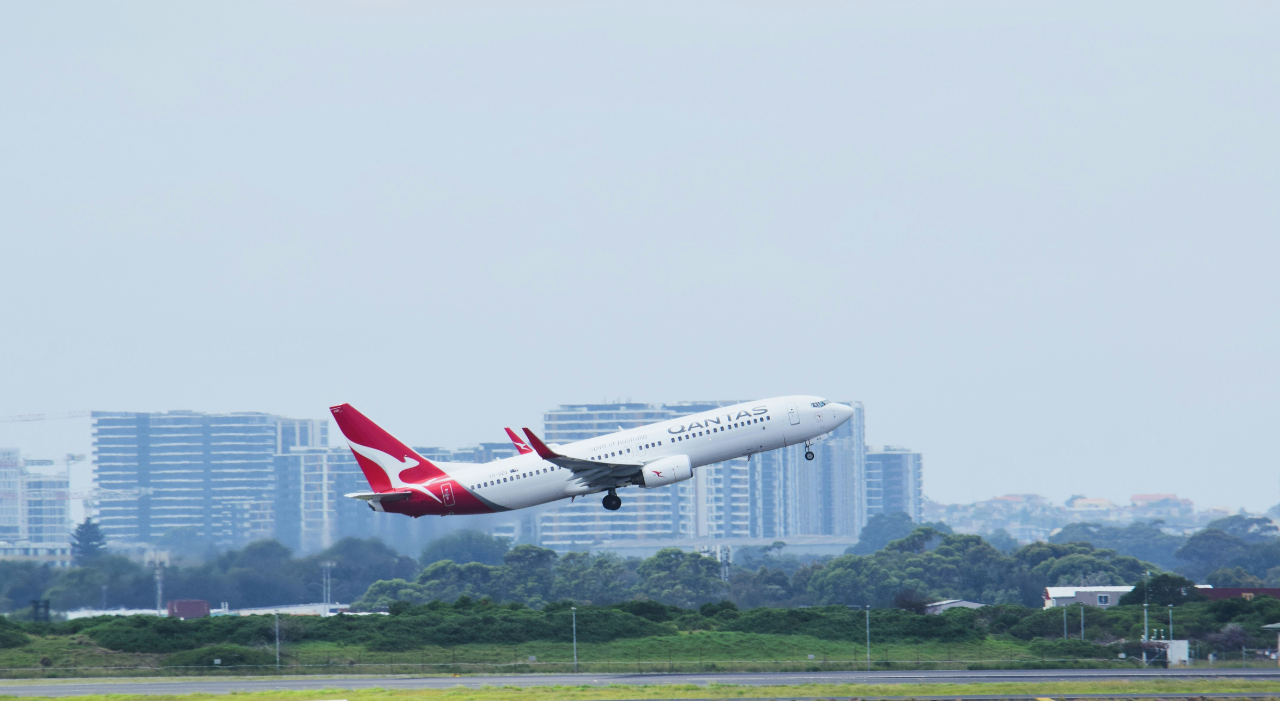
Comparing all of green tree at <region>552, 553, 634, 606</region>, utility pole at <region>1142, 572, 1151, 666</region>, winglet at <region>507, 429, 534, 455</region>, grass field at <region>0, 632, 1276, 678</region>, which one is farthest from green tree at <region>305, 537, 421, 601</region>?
utility pole at <region>1142, 572, 1151, 666</region>

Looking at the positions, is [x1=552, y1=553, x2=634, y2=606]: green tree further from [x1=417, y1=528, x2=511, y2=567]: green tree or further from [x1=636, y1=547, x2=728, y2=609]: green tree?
[x1=417, y1=528, x2=511, y2=567]: green tree

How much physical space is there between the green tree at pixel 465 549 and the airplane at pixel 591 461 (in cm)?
7097

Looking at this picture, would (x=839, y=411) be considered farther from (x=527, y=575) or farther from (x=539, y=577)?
(x=527, y=575)

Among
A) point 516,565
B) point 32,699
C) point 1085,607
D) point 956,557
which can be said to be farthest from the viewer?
point 956,557

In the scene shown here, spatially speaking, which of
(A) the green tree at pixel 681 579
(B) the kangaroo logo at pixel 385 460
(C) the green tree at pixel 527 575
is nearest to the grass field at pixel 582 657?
A: (B) the kangaroo logo at pixel 385 460

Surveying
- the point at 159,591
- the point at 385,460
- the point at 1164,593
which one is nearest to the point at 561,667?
the point at 385,460

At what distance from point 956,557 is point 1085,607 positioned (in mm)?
71210

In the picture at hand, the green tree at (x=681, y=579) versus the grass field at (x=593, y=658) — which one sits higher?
the grass field at (x=593, y=658)

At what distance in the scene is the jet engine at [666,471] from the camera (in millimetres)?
75125

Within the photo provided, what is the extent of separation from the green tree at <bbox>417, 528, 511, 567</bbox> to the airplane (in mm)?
70974

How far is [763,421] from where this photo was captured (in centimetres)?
7712

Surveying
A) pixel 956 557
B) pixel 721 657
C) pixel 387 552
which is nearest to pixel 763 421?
pixel 721 657

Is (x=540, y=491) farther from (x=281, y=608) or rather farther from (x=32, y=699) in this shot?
(x=281, y=608)

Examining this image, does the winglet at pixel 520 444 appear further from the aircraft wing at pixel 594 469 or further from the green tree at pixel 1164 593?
the green tree at pixel 1164 593
